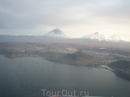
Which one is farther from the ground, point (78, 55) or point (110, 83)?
point (78, 55)

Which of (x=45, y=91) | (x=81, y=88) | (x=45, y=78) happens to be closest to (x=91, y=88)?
(x=81, y=88)

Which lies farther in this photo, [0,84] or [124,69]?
[124,69]

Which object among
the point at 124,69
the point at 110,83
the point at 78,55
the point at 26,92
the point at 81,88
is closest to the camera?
the point at 26,92

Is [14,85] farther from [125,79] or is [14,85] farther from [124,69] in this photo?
[124,69]

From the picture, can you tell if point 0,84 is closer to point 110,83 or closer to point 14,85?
point 14,85

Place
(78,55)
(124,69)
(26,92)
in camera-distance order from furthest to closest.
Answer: (78,55) → (124,69) → (26,92)

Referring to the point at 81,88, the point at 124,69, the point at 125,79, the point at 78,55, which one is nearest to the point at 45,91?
the point at 81,88

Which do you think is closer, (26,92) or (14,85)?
(26,92)

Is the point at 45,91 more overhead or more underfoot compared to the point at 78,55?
more underfoot

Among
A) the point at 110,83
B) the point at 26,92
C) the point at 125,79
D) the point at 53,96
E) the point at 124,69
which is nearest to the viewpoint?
the point at 53,96
